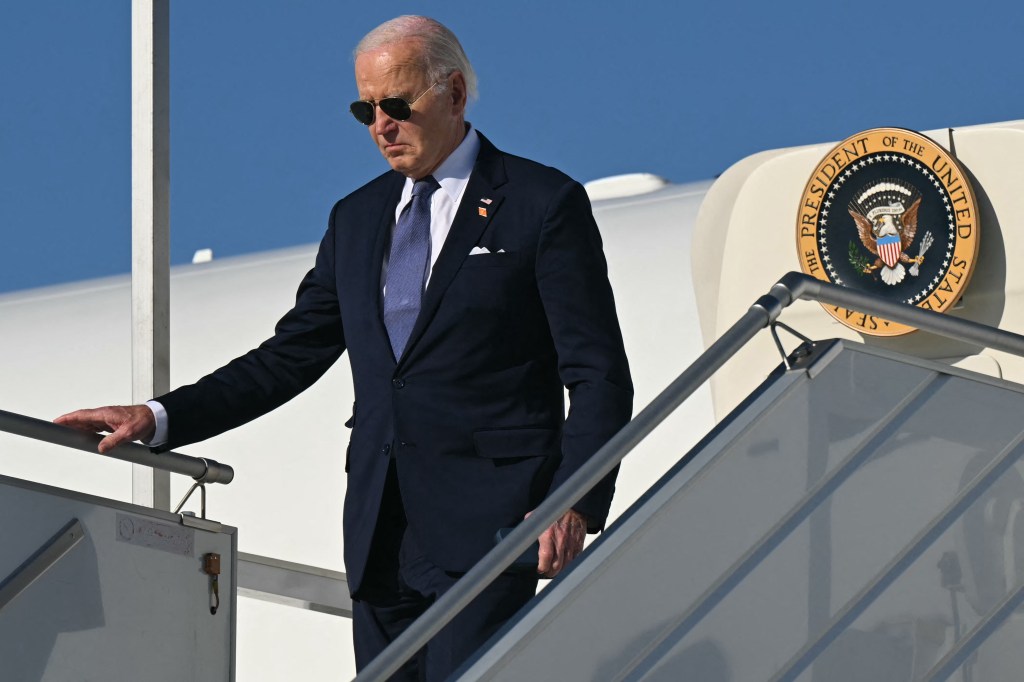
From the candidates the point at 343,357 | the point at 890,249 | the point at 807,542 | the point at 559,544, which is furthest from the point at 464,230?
the point at 343,357

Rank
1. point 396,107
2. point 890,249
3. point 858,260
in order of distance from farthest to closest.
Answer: point 858,260, point 890,249, point 396,107

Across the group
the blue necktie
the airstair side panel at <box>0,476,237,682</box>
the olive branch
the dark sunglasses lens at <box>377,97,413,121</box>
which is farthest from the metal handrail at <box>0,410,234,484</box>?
the olive branch

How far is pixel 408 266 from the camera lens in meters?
3.18

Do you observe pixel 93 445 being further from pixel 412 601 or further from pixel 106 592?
pixel 412 601

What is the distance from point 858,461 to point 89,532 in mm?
1788

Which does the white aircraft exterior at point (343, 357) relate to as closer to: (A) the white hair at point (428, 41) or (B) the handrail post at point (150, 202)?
(B) the handrail post at point (150, 202)

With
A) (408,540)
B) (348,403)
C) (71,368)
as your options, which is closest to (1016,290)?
(408,540)

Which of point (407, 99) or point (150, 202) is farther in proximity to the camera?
point (150, 202)

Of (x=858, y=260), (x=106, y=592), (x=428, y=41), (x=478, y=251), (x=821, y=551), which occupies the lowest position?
(x=106, y=592)

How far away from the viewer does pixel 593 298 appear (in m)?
3.03

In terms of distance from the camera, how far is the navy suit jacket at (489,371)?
2.97m

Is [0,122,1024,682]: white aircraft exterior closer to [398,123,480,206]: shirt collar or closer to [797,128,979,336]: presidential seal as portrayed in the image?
[797,128,979,336]: presidential seal

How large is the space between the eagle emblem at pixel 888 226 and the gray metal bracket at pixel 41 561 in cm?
248

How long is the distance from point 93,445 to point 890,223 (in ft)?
8.21
